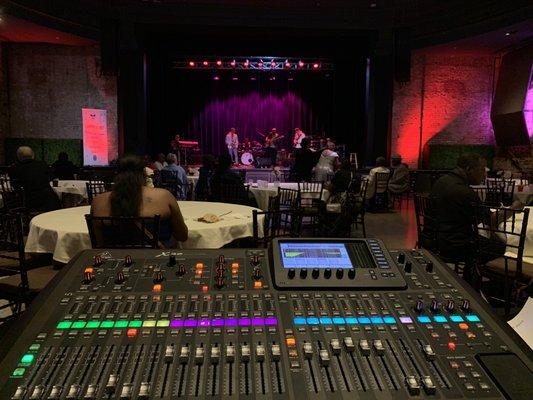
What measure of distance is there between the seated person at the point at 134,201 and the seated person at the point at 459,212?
2.15 metres

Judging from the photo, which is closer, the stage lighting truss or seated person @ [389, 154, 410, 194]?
seated person @ [389, 154, 410, 194]

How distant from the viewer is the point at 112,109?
13.4 m

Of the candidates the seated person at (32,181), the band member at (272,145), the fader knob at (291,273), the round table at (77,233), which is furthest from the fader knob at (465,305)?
the band member at (272,145)

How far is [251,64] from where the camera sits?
569 inches

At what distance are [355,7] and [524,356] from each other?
12601 mm

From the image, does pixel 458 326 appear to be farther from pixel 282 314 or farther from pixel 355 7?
pixel 355 7

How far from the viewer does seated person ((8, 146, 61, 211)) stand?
19.0 ft

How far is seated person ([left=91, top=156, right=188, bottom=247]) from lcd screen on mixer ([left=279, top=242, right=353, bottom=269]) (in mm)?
1951

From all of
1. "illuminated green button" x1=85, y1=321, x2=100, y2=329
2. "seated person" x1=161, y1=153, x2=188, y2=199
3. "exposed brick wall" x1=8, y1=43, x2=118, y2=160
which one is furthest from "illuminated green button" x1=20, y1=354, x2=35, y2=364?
"exposed brick wall" x1=8, y1=43, x2=118, y2=160

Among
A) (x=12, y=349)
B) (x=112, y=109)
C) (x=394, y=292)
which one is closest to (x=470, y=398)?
(x=394, y=292)

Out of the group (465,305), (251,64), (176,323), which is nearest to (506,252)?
(465,305)

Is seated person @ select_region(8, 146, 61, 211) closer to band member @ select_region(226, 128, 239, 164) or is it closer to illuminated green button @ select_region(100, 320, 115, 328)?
illuminated green button @ select_region(100, 320, 115, 328)

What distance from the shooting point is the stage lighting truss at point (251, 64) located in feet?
47.2

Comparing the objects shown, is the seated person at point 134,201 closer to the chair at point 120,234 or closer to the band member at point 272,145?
the chair at point 120,234
